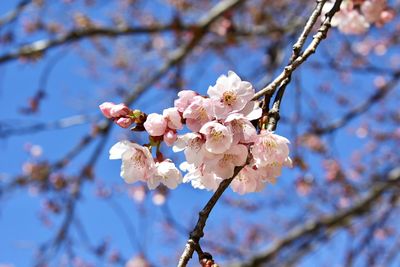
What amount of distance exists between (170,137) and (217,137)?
0.38 feet

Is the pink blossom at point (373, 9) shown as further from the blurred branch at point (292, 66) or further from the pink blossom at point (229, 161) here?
the pink blossom at point (229, 161)

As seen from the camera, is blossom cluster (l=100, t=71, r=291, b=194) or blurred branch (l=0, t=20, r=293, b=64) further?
blurred branch (l=0, t=20, r=293, b=64)

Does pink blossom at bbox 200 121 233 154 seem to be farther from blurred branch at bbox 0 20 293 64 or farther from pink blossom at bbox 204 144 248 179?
blurred branch at bbox 0 20 293 64

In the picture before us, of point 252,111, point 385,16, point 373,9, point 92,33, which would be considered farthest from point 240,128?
point 92,33

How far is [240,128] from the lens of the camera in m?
1.06

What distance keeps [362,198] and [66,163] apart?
2.42 meters

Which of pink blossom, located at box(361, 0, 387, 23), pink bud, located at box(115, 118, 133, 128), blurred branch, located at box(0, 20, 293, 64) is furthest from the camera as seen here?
blurred branch, located at box(0, 20, 293, 64)

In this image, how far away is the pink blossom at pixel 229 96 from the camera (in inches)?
42.6

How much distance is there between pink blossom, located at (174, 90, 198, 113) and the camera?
1097mm

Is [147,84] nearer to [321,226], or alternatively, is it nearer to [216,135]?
[321,226]

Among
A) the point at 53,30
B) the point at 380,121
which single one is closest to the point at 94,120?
the point at 53,30

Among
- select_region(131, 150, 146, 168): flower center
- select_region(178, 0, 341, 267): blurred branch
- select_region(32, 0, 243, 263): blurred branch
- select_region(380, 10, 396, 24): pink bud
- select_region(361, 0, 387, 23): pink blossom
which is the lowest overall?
select_region(178, 0, 341, 267): blurred branch

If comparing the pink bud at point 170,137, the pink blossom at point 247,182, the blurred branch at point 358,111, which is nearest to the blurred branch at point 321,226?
the blurred branch at point 358,111

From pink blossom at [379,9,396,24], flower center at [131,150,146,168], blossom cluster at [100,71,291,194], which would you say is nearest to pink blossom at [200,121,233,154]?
blossom cluster at [100,71,291,194]
